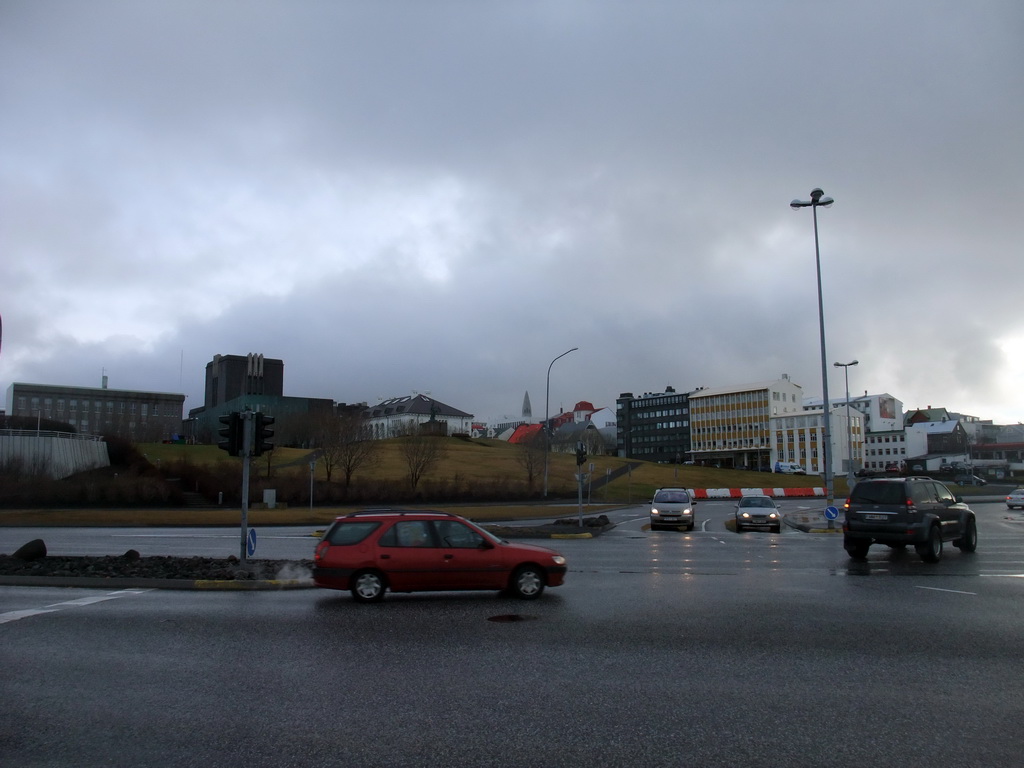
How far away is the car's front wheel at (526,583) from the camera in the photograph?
39.9 ft

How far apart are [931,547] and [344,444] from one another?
4917 centimetres

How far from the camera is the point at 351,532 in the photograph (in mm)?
12172

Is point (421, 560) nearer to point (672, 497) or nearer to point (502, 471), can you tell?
point (672, 497)

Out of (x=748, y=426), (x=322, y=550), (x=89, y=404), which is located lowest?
(x=322, y=550)

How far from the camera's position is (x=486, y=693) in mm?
6695

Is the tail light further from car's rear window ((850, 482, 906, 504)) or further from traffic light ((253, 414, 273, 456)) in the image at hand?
car's rear window ((850, 482, 906, 504))

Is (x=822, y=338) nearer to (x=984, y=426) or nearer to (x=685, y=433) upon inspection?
(x=685, y=433)

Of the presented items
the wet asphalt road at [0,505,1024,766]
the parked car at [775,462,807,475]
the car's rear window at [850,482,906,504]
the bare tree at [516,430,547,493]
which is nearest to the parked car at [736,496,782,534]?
the car's rear window at [850,482,906,504]

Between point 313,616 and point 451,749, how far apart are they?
19.1 ft

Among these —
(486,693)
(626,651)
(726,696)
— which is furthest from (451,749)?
(626,651)

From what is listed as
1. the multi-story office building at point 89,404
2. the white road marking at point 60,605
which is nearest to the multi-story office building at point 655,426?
the multi-story office building at point 89,404

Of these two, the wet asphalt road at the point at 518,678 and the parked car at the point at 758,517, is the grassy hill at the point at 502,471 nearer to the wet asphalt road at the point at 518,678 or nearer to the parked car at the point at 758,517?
the parked car at the point at 758,517

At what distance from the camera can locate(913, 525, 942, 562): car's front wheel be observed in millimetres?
17562

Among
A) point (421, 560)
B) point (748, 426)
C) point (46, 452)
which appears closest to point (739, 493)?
point (46, 452)
